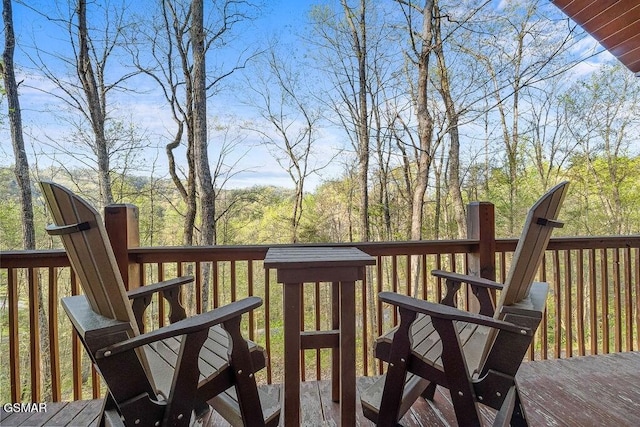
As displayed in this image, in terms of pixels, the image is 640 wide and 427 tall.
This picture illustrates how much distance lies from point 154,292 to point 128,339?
0.67 m

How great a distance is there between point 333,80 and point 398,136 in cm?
240

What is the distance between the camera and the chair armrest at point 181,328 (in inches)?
37.1

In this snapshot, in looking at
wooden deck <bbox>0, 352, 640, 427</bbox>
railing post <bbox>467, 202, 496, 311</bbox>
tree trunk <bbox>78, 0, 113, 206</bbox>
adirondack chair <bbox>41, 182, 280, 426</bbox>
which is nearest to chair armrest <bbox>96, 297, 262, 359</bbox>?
adirondack chair <bbox>41, 182, 280, 426</bbox>

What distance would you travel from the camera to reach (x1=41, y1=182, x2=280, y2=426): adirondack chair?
3.17 feet

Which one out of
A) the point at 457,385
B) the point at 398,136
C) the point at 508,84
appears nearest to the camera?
the point at 457,385

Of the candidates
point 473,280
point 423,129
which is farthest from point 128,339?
point 423,129

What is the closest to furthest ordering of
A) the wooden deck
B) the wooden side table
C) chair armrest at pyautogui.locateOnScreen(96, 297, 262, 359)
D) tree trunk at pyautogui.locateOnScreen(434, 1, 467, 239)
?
chair armrest at pyautogui.locateOnScreen(96, 297, 262, 359)
the wooden side table
the wooden deck
tree trunk at pyautogui.locateOnScreen(434, 1, 467, 239)

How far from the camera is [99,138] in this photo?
6695 mm

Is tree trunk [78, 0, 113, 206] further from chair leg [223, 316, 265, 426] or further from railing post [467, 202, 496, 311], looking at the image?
railing post [467, 202, 496, 311]

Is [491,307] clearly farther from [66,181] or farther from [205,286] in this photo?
[66,181]

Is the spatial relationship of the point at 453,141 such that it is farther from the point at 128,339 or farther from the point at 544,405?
the point at 128,339

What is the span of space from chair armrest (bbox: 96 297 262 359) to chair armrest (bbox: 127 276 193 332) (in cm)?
63

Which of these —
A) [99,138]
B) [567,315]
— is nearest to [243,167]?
[99,138]

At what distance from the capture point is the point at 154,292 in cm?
160
